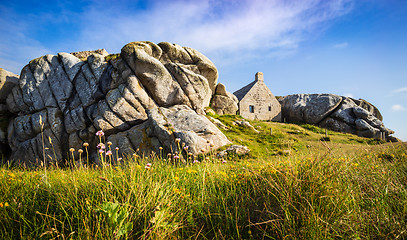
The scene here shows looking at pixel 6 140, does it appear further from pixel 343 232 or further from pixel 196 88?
pixel 343 232

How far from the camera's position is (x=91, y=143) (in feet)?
64.4

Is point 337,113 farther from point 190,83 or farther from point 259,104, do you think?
point 190,83

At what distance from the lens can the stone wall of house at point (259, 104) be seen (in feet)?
124

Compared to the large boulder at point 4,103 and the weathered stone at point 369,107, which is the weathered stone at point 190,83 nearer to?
the large boulder at point 4,103

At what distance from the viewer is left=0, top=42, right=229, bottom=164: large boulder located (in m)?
17.8

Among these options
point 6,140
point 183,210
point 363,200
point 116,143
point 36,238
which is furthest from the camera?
point 6,140

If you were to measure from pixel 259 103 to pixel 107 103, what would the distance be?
92.0ft

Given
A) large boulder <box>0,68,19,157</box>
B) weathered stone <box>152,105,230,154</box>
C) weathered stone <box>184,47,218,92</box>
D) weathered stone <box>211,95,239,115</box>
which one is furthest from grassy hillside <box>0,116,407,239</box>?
weathered stone <box>211,95,239,115</box>

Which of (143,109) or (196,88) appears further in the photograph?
(196,88)

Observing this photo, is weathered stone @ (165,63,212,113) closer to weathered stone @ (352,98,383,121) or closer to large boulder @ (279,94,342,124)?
large boulder @ (279,94,342,124)

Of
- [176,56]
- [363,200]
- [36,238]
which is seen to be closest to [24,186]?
[36,238]

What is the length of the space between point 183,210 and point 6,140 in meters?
28.4

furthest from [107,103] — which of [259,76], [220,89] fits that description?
[259,76]

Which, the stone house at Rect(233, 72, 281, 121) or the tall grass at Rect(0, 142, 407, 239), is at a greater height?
the stone house at Rect(233, 72, 281, 121)
